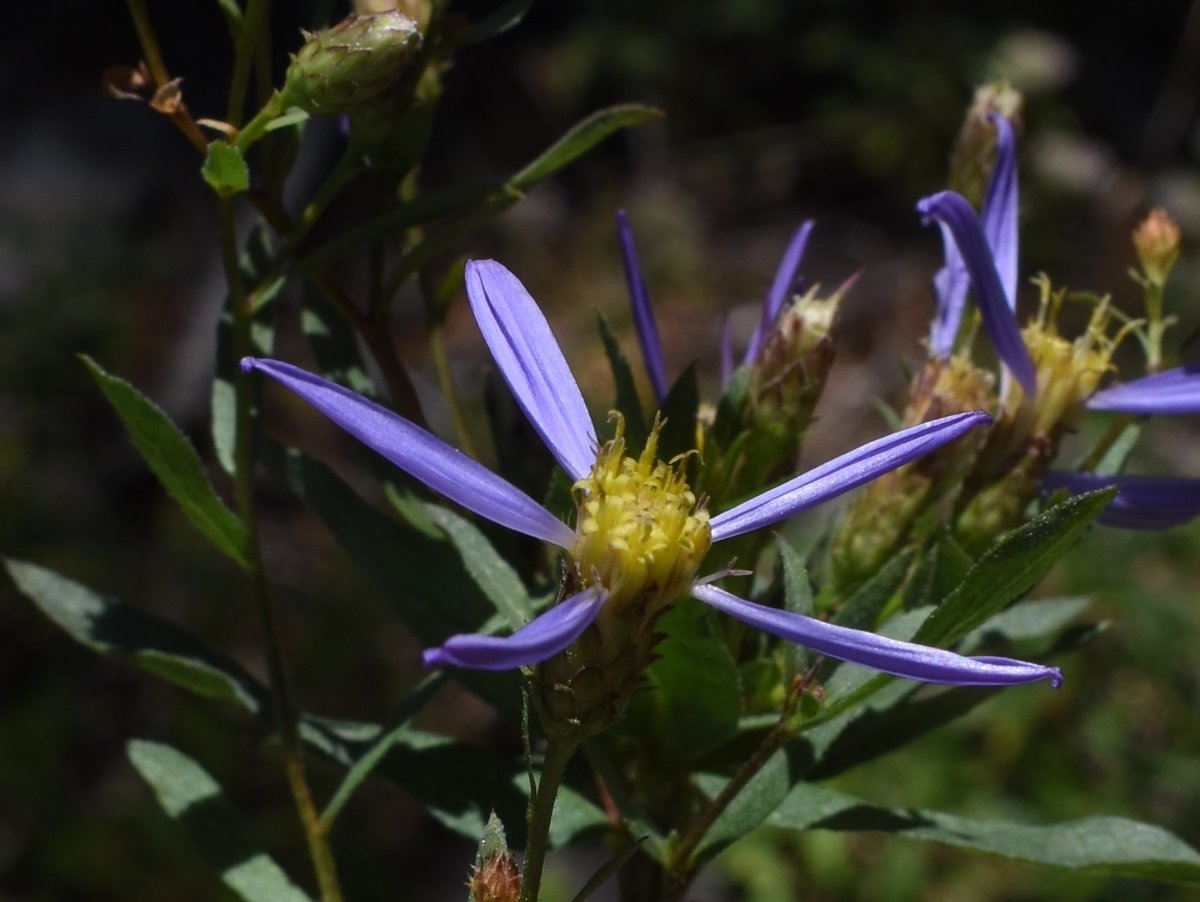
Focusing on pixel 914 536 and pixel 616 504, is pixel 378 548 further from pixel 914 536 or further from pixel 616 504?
pixel 914 536

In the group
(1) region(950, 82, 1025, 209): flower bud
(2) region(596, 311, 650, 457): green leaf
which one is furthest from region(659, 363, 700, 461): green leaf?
(1) region(950, 82, 1025, 209): flower bud

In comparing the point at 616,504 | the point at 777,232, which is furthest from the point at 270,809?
the point at 777,232

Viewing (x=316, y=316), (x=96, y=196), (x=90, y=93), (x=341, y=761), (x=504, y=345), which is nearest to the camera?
(x=504, y=345)

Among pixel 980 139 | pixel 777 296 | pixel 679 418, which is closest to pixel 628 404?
pixel 679 418

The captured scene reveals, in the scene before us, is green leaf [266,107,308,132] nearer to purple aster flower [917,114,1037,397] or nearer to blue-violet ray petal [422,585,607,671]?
blue-violet ray petal [422,585,607,671]

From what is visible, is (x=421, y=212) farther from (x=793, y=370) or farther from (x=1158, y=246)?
(x=1158, y=246)
